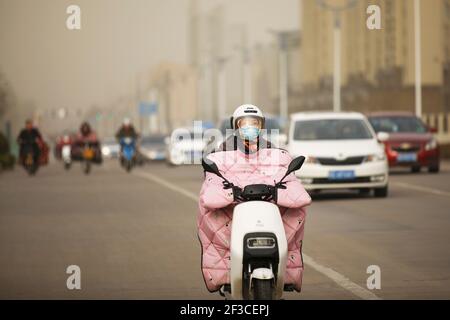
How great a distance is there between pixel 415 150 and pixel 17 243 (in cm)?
1931

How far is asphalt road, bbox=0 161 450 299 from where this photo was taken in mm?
11344

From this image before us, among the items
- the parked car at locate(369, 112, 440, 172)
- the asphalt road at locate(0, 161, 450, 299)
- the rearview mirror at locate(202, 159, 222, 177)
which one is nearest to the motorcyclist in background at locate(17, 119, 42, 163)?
the parked car at locate(369, 112, 440, 172)

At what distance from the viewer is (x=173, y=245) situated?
15.5 m

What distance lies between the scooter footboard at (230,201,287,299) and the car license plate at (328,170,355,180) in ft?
50.5

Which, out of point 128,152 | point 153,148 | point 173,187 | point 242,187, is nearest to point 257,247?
point 242,187

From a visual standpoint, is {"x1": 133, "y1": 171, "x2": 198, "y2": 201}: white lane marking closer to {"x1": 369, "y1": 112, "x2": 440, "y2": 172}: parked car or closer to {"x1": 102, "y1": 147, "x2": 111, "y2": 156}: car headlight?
{"x1": 369, "y1": 112, "x2": 440, "y2": 172}: parked car

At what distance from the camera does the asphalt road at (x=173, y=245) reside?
11.3 metres

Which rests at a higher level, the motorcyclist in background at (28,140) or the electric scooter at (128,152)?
the motorcyclist in background at (28,140)

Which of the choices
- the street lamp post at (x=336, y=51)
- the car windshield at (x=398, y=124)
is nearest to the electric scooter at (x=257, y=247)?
the car windshield at (x=398, y=124)

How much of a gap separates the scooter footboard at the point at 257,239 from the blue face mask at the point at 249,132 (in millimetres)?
605

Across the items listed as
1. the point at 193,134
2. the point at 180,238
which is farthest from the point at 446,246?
the point at 193,134

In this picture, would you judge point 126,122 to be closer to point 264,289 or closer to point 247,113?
point 247,113

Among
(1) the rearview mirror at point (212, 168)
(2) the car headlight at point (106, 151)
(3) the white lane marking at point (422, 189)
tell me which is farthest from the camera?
(2) the car headlight at point (106, 151)

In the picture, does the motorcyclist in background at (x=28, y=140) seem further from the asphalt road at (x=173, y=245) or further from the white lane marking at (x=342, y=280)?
the white lane marking at (x=342, y=280)
